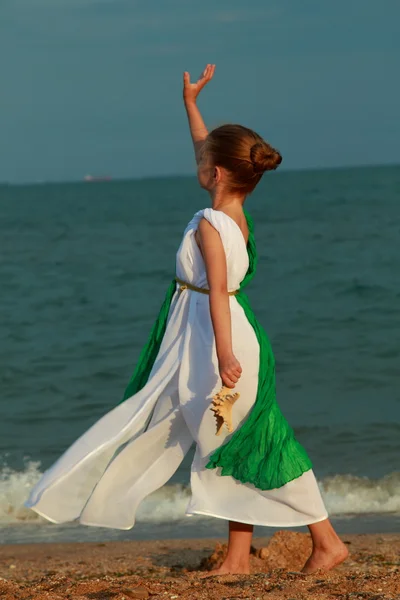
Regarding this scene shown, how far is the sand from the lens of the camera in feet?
11.6

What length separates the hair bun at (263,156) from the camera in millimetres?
3834

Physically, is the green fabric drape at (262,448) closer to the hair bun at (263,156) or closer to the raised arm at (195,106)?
the hair bun at (263,156)

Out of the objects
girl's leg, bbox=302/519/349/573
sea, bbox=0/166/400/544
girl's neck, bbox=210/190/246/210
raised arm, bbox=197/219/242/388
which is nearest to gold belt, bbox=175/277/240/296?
raised arm, bbox=197/219/242/388

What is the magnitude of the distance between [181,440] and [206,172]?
41.8 inches

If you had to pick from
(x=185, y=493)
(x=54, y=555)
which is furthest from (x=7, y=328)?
(x=54, y=555)

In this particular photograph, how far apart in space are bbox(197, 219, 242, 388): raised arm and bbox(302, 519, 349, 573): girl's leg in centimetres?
82

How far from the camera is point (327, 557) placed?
4.04 metres

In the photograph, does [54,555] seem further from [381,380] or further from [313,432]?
[381,380]

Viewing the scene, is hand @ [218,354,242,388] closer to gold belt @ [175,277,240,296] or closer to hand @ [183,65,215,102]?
gold belt @ [175,277,240,296]

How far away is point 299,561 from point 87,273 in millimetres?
17108

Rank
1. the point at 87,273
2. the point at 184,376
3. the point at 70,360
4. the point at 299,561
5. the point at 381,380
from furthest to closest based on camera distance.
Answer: the point at 87,273 < the point at 70,360 < the point at 381,380 < the point at 299,561 < the point at 184,376

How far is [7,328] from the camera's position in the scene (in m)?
14.3

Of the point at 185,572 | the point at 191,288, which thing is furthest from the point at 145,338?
the point at 191,288

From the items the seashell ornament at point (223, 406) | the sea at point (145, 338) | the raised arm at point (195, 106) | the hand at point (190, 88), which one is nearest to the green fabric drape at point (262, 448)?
the seashell ornament at point (223, 406)
